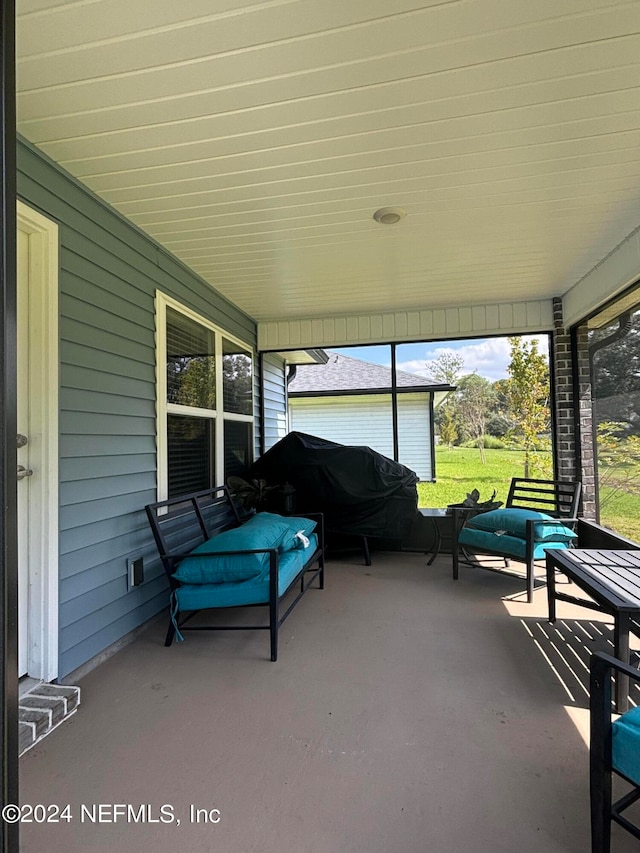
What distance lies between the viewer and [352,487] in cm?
446

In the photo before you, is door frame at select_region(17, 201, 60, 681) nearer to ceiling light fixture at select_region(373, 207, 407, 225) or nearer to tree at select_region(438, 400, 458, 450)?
ceiling light fixture at select_region(373, 207, 407, 225)

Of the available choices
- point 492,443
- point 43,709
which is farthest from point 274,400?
point 43,709

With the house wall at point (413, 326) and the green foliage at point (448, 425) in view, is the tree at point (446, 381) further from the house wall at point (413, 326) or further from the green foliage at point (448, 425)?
the house wall at point (413, 326)

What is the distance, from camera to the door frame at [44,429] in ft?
7.16

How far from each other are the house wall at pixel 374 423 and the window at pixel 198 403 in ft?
3.22

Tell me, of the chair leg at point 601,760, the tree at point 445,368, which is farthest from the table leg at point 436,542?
the chair leg at point 601,760

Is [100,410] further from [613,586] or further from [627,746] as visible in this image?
[613,586]

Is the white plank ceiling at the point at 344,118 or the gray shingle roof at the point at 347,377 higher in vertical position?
the white plank ceiling at the point at 344,118

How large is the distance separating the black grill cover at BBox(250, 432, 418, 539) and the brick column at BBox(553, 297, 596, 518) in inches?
63.7

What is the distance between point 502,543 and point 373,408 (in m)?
2.39

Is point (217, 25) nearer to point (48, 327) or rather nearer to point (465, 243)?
point (48, 327)

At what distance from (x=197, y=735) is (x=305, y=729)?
18.2 inches

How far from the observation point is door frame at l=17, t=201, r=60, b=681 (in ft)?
7.16

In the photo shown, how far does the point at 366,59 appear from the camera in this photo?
170cm
